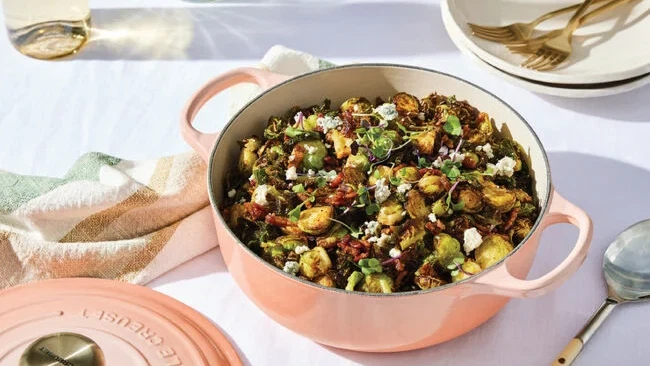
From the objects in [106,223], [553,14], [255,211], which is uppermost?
[553,14]

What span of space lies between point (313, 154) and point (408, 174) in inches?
4.4

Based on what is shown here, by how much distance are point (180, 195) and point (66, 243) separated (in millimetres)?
133

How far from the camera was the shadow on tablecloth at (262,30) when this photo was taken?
1270 millimetres

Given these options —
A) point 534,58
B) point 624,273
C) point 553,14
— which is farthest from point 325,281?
point 553,14

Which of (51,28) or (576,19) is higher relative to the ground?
(576,19)

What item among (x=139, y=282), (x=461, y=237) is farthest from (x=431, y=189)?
(x=139, y=282)

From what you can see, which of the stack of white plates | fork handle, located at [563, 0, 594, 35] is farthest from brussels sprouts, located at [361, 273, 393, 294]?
fork handle, located at [563, 0, 594, 35]

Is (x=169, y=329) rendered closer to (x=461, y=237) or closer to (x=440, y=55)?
(x=461, y=237)

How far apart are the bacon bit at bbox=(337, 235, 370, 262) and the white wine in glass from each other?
575 millimetres

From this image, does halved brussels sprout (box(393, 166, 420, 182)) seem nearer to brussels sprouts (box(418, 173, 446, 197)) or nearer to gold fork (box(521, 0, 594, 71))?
brussels sprouts (box(418, 173, 446, 197))

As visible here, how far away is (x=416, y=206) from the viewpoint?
2.85 feet

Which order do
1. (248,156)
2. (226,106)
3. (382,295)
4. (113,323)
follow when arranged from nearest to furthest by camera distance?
(382,295), (113,323), (248,156), (226,106)

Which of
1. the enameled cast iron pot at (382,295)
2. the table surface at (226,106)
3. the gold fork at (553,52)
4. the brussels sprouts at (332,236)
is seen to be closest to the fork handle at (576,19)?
the gold fork at (553,52)

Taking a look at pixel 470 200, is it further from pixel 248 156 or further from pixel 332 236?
pixel 248 156
